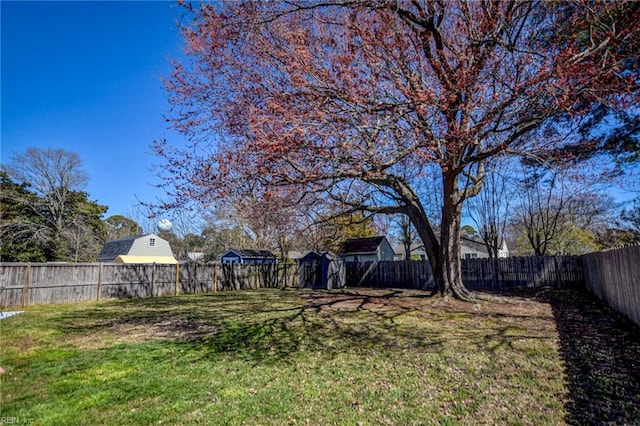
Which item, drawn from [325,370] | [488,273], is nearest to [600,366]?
[325,370]

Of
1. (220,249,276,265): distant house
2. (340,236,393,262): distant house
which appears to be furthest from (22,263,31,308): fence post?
(340,236,393,262): distant house

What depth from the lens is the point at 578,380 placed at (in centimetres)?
373

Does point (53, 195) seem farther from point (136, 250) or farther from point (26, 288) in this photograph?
point (26, 288)

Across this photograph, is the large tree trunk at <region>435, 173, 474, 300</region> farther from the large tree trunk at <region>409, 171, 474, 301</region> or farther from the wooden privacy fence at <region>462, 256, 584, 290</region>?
the wooden privacy fence at <region>462, 256, 584, 290</region>

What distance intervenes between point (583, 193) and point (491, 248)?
202 inches

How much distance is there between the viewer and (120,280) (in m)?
13.2

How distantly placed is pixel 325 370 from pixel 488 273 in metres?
13.2

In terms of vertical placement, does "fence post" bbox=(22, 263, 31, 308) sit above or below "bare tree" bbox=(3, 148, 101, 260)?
below

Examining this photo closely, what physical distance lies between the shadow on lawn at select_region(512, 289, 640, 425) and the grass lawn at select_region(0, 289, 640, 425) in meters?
0.02

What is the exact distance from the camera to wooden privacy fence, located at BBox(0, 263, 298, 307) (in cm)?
1051

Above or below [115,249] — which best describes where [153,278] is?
below

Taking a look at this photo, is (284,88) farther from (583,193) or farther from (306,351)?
(583,193)

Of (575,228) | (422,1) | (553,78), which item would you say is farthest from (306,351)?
(575,228)

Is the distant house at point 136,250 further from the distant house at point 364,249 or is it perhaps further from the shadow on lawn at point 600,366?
the shadow on lawn at point 600,366
